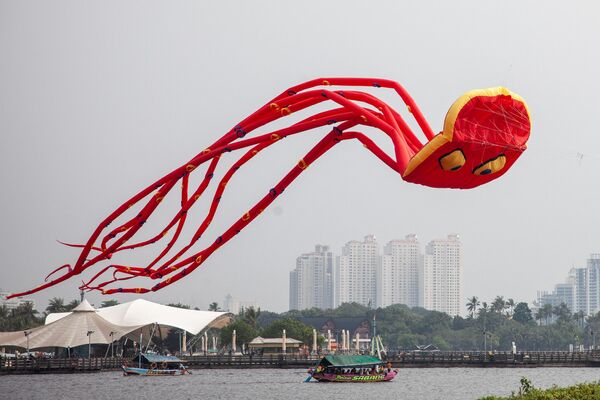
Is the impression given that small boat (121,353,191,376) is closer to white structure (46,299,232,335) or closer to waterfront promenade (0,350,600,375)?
waterfront promenade (0,350,600,375)

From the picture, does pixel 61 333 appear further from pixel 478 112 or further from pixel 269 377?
pixel 478 112

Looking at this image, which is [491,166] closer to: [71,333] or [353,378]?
[353,378]

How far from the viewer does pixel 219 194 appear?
28906 mm

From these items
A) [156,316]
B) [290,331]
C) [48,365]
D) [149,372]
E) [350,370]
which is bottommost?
[149,372]

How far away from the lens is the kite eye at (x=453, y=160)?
2662 cm

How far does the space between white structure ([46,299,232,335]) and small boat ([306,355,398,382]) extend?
3570 centimetres

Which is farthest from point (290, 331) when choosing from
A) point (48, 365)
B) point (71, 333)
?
point (48, 365)

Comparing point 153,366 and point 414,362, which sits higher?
point 414,362

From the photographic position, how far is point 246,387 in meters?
93.7

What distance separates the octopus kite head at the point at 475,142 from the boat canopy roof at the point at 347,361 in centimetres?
7592

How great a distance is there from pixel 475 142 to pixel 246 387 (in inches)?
2745

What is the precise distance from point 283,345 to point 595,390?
10847 cm

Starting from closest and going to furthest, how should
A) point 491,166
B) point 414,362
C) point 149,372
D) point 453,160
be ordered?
point 453,160
point 491,166
point 149,372
point 414,362

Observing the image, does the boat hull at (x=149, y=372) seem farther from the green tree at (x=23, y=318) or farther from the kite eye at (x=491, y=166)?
the kite eye at (x=491, y=166)
